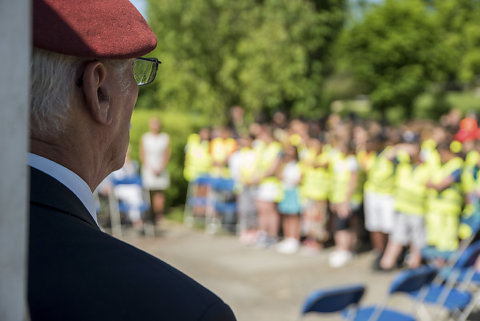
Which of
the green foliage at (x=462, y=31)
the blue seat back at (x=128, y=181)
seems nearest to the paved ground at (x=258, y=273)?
the blue seat back at (x=128, y=181)

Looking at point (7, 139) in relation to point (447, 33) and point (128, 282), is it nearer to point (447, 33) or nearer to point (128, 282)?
point (128, 282)

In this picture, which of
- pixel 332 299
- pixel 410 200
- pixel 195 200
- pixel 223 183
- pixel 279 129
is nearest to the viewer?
pixel 332 299

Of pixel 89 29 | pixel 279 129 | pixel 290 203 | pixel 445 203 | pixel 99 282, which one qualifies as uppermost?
pixel 89 29

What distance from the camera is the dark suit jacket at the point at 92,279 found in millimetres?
736

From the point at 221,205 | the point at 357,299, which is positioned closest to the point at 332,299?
the point at 357,299

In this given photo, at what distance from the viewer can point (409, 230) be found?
7316 millimetres

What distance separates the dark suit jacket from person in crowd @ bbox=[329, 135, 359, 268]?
7.25 m

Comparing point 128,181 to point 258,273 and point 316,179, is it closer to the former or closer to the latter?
point 258,273

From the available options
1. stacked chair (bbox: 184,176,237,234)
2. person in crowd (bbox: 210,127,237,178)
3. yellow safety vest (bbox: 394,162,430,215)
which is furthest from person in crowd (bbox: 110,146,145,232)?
yellow safety vest (bbox: 394,162,430,215)

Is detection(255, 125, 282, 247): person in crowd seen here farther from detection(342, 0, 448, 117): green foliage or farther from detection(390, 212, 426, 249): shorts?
detection(342, 0, 448, 117): green foliage

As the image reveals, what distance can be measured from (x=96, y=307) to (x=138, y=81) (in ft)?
1.95

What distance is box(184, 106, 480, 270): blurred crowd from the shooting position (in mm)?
6902

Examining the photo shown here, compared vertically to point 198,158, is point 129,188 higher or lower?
lower

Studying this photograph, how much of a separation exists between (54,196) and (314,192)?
7621 mm
